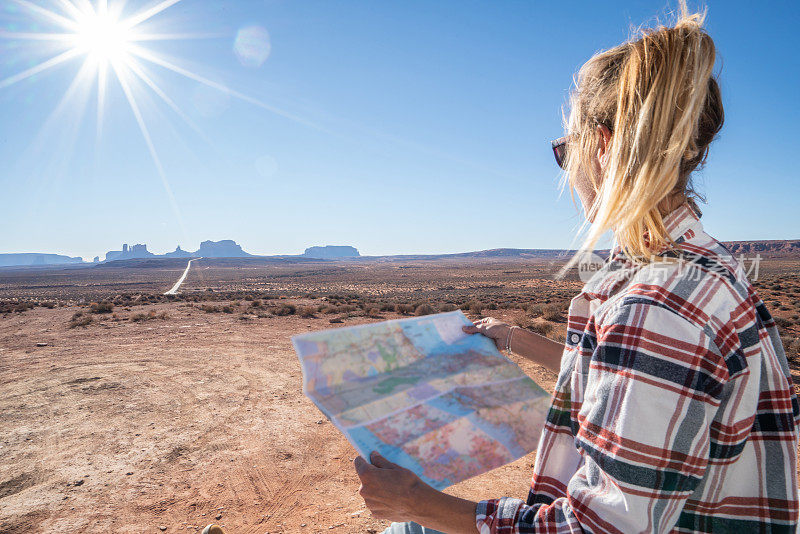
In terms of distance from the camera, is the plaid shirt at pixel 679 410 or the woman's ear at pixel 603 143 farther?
the woman's ear at pixel 603 143

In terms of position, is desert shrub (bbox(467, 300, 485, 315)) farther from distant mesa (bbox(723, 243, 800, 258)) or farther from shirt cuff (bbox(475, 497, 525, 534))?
distant mesa (bbox(723, 243, 800, 258))

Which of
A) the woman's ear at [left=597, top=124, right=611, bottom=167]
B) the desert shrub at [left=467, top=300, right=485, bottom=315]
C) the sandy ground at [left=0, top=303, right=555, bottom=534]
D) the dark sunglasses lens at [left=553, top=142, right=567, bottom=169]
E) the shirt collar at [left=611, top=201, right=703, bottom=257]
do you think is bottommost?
the desert shrub at [left=467, top=300, right=485, bottom=315]

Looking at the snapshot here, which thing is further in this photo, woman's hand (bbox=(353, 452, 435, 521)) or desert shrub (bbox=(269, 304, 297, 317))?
desert shrub (bbox=(269, 304, 297, 317))

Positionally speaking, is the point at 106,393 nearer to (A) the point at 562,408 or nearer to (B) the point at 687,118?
(A) the point at 562,408

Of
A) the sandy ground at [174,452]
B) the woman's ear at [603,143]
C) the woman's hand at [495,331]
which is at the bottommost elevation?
the sandy ground at [174,452]

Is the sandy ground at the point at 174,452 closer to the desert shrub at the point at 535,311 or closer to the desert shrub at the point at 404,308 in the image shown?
the desert shrub at the point at 535,311

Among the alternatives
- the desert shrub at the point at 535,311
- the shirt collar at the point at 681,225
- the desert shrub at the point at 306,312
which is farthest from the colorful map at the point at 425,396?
the desert shrub at the point at 306,312

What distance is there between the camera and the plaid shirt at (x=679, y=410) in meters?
0.74

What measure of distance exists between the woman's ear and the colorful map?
981 mm

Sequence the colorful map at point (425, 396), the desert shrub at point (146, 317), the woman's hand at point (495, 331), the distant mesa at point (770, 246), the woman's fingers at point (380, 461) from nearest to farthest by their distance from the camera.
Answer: the woman's fingers at point (380, 461) < the colorful map at point (425, 396) < the woman's hand at point (495, 331) < the desert shrub at point (146, 317) < the distant mesa at point (770, 246)

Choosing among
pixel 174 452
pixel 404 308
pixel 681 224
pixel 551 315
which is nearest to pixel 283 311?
pixel 404 308

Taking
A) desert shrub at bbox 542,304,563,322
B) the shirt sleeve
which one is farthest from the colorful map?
desert shrub at bbox 542,304,563,322

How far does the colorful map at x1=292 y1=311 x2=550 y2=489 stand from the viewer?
54.3 inches

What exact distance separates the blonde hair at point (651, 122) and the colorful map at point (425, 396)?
82 centimetres
